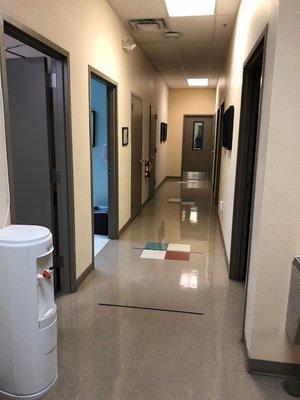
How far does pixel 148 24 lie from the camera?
4234 millimetres

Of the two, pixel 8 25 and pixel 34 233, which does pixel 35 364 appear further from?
pixel 8 25

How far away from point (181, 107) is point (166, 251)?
7.31 m

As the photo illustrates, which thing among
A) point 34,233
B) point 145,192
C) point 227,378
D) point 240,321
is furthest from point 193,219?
point 34,233

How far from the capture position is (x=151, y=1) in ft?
11.5

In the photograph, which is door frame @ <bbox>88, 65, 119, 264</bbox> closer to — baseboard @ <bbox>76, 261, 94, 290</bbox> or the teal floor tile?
the teal floor tile

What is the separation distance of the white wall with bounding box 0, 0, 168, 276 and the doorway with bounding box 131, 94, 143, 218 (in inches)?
14.3

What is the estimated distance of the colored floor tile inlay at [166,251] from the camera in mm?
3834

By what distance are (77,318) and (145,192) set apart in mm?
4260

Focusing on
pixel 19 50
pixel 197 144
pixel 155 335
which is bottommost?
pixel 155 335

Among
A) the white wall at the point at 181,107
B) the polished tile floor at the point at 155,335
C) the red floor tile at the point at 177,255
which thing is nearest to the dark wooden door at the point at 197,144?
the white wall at the point at 181,107

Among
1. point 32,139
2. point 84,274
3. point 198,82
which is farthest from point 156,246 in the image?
point 198,82

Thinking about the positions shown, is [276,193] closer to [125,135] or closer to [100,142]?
[125,135]

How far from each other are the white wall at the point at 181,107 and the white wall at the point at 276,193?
8.37 meters

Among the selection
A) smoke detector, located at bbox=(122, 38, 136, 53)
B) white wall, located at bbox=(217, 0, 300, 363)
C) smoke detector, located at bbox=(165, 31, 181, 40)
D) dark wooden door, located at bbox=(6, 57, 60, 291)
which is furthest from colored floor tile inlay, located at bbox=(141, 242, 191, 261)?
smoke detector, located at bbox=(165, 31, 181, 40)
